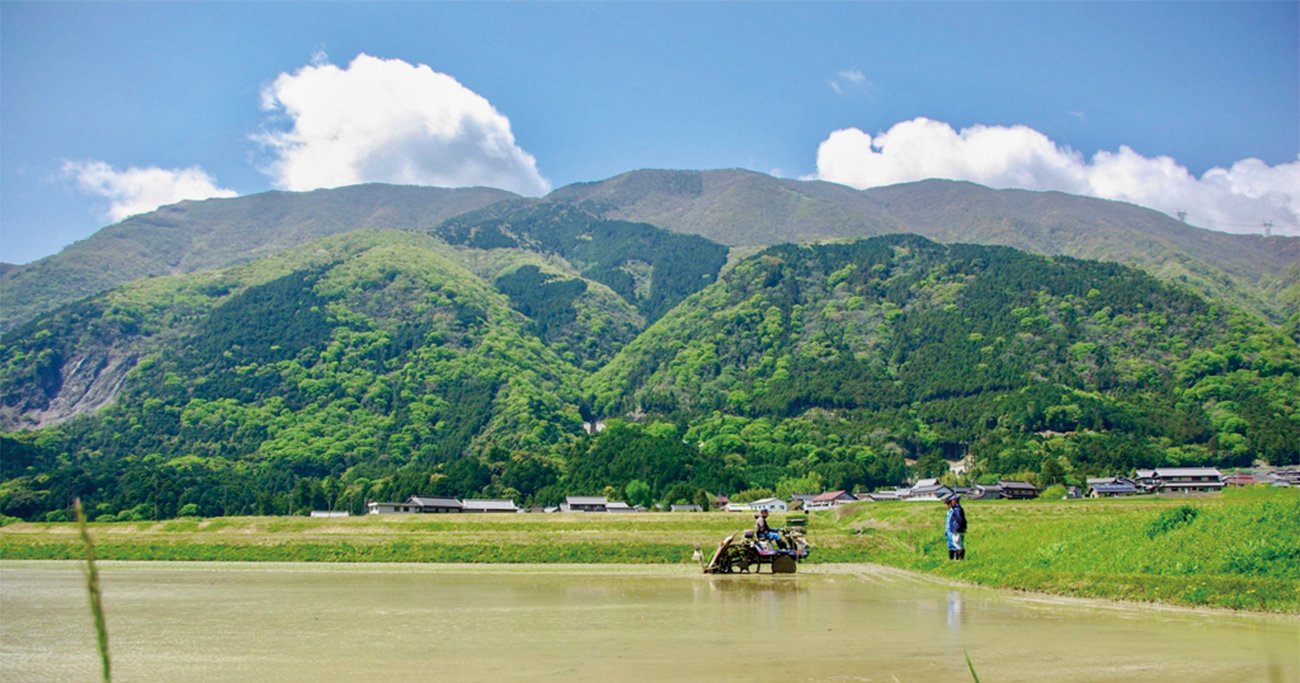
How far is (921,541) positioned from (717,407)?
11732 cm

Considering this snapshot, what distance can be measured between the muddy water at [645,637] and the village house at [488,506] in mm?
77525

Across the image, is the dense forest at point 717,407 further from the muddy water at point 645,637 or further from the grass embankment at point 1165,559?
the muddy water at point 645,637

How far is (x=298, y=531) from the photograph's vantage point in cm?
7012

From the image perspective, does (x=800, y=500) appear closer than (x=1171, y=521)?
No

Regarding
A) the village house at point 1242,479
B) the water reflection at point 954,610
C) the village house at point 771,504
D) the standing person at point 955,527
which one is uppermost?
the standing person at point 955,527

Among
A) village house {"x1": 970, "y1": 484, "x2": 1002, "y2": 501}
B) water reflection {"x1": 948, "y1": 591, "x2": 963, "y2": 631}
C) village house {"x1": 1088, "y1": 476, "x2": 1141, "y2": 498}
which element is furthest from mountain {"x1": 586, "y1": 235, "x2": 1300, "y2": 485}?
water reflection {"x1": 948, "y1": 591, "x2": 963, "y2": 631}

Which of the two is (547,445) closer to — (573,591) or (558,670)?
(573,591)

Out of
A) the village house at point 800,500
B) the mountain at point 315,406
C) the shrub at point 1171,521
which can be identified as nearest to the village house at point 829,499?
the village house at point 800,500

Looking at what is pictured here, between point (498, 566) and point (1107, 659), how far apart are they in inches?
1565

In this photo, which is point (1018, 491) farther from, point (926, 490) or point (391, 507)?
point (391, 507)

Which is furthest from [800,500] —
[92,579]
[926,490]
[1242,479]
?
[92,579]

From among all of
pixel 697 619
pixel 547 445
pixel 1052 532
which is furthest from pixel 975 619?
pixel 547 445

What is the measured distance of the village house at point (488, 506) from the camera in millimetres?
106375

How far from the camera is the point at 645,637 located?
17.1 metres
